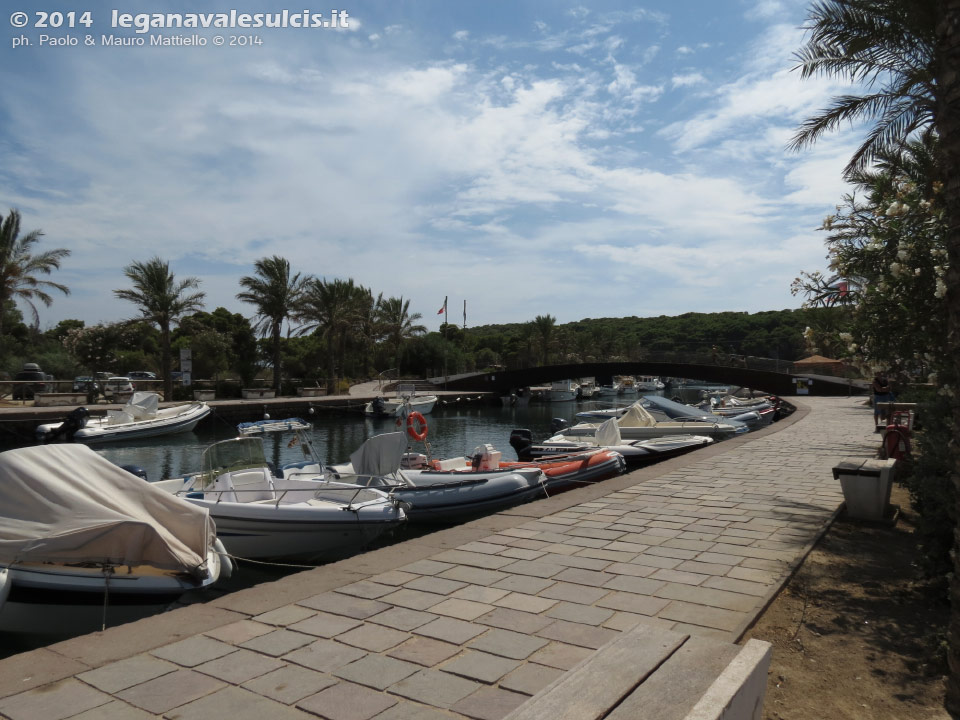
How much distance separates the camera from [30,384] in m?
33.7

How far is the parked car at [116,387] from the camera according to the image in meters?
33.8

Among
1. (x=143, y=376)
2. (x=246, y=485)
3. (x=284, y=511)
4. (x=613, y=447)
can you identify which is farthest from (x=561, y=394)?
(x=284, y=511)

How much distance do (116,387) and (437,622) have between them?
3488cm

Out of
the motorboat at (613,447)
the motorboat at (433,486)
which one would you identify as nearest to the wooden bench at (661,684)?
the motorboat at (433,486)

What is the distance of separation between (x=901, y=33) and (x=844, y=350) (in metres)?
4.57

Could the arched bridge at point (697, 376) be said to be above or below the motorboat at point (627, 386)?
above

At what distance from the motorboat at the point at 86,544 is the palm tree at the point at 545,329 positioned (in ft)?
202

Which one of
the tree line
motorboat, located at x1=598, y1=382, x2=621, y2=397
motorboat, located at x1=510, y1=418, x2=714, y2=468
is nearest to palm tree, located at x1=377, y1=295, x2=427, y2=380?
the tree line

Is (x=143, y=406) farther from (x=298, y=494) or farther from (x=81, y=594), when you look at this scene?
(x=81, y=594)

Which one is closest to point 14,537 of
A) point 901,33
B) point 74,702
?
point 74,702

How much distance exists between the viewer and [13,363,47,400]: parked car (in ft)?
108

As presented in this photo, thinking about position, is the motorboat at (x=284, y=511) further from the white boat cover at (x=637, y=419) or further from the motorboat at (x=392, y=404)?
the motorboat at (x=392, y=404)

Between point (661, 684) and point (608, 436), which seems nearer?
point (661, 684)

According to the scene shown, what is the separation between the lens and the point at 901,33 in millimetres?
9531
